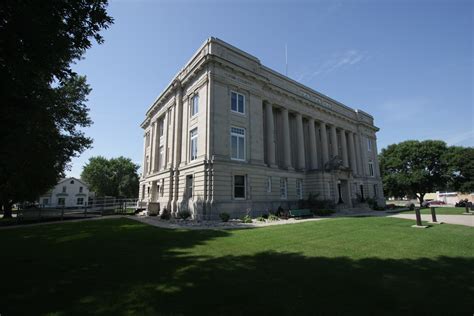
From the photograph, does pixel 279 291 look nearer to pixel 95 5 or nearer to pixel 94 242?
pixel 94 242

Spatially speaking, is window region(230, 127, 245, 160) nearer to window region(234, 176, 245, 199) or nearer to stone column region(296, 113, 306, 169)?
window region(234, 176, 245, 199)

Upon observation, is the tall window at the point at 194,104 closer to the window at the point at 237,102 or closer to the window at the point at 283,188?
the window at the point at 237,102

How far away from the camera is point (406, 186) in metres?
53.8

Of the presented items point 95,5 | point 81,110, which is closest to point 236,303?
point 95,5

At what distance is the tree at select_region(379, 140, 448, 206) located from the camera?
5166 centimetres

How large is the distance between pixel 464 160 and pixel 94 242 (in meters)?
65.3

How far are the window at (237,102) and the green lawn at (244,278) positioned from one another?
1746cm

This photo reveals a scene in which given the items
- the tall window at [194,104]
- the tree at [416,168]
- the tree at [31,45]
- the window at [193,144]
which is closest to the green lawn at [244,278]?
the tree at [31,45]

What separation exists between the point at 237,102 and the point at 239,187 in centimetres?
904

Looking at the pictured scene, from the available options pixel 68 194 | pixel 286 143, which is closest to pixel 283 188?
pixel 286 143

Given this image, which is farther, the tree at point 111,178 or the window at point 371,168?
the tree at point 111,178

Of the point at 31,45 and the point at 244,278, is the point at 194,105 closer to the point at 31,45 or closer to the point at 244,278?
the point at 31,45

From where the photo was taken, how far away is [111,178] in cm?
7056

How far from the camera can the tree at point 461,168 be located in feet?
157
